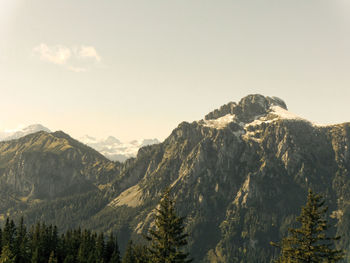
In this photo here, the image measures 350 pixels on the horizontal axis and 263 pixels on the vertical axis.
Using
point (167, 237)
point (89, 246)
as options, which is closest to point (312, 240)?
point (167, 237)

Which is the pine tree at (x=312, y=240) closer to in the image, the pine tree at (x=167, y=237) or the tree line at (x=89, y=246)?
the pine tree at (x=167, y=237)

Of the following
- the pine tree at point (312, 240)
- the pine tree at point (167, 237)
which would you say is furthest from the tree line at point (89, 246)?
the pine tree at point (312, 240)

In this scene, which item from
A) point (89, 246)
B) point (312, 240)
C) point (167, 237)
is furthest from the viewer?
point (89, 246)

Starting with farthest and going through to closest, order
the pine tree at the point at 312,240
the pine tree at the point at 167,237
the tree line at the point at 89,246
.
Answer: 1. the tree line at the point at 89,246
2. the pine tree at the point at 167,237
3. the pine tree at the point at 312,240

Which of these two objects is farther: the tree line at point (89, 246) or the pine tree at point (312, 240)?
the tree line at point (89, 246)

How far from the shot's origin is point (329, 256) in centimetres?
3406

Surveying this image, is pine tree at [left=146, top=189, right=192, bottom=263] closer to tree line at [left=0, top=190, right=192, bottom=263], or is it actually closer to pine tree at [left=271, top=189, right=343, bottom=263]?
tree line at [left=0, top=190, right=192, bottom=263]

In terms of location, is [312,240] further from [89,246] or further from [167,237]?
[89,246]

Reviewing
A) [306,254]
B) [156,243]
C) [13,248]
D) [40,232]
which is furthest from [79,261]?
[306,254]

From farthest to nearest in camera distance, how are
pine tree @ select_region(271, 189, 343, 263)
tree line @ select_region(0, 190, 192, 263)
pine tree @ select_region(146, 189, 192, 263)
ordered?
tree line @ select_region(0, 190, 192, 263) < pine tree @ select_region(146, 189, 192, 263) < pine tree @ select_region(271, 189, 343, 263)

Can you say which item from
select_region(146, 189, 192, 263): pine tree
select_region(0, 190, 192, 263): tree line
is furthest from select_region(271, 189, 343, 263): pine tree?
select_region(0, 190, 192, 263): tree line

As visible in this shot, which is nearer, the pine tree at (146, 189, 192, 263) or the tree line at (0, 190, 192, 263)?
the pine tree at (146, 189, 192, 263)

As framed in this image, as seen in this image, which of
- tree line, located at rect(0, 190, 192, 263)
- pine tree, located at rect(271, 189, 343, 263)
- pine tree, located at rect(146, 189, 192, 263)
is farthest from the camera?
tree line, located at rect(0, 190, 192, 263)

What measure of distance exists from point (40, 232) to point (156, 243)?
312ft
